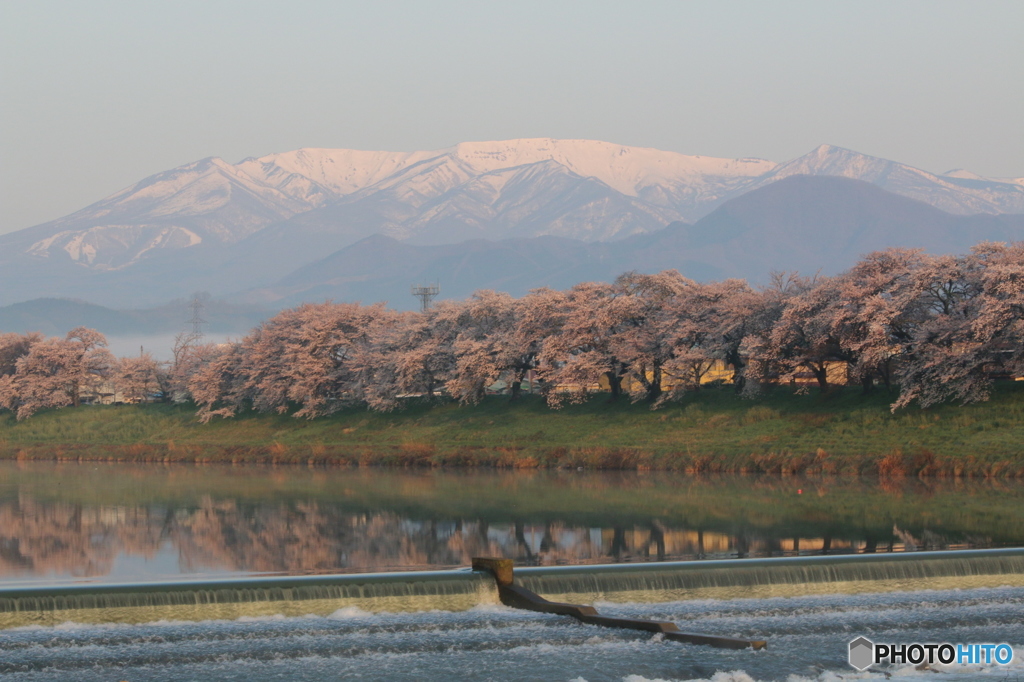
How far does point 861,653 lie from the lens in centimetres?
2300

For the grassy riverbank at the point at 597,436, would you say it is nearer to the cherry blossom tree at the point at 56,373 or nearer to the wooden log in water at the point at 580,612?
the cherry blossom tree at the point at 56,373

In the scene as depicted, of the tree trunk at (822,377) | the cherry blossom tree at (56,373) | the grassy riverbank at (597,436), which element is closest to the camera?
the grassy riverbank at (597,436)

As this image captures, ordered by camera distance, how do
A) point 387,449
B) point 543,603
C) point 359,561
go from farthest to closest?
point 387,449 < point 359,561 < point 543,603

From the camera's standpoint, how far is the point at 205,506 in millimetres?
50938

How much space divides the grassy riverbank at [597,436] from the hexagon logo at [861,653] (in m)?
30.4

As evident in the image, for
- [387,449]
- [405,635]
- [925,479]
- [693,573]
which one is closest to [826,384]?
[925,479]

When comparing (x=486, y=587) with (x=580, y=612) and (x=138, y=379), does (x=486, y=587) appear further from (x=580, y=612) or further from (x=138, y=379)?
(x=138, y=379)

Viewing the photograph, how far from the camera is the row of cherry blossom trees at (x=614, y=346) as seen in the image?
60.1 metres

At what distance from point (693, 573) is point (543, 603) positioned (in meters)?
4.25

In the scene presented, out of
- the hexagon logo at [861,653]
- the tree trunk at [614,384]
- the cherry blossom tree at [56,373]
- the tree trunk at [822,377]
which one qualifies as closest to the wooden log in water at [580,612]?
the hexagon logo at [861,653]

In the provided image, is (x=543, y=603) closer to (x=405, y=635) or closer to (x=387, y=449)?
(x=405, y=635)

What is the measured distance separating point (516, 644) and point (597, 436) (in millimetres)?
46094

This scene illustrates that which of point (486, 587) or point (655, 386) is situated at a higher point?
point (655, 386)

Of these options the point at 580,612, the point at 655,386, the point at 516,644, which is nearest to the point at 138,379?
the point at 655,386
